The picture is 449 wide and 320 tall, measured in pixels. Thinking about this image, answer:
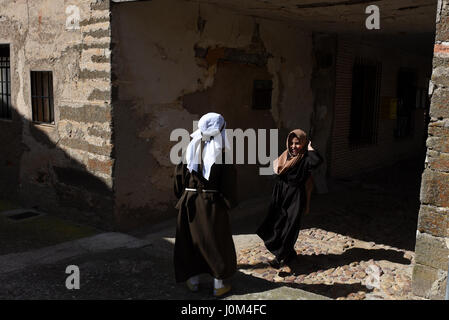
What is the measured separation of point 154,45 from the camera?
17.8ft

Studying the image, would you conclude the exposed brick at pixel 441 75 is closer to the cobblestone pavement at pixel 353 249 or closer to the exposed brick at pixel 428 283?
the exposed brick at pixel 428 283

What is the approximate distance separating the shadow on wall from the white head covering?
2011 millimetres

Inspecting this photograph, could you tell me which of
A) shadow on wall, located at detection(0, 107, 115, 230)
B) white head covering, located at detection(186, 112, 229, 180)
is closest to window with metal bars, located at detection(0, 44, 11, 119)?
shadow on wall, located at detection(0, 107, 115, 230)

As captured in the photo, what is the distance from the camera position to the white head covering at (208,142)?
11.4ft

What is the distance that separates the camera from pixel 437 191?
3645mm

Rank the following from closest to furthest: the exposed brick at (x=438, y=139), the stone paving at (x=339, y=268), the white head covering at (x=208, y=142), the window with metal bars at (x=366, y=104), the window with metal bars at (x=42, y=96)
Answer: the white head covering at (x=208, y=142) < the exposed brick at (x=438, y=139) < the stone paving at (x=339, y=268) < the window with metal bars at (x=42, y=96) < the window with metal bars at (x=366, y=104)

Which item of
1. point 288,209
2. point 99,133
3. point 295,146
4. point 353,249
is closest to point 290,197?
point 288,209

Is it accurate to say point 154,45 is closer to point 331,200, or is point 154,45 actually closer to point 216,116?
point 216,116

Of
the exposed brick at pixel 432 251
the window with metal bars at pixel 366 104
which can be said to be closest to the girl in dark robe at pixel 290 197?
the exposed brick at pixel 432 251

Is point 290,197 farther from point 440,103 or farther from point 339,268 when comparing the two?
point 440,103

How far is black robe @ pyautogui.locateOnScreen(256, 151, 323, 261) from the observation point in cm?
461

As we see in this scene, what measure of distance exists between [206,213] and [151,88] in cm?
238

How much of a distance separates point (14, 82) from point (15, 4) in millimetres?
1085

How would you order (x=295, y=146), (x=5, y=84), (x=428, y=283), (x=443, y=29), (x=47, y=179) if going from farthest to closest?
(x=5, y=84) < (x=47, y=179) < (x=295, y=146) < (x=428, y=283) < (x=443, y=29)
